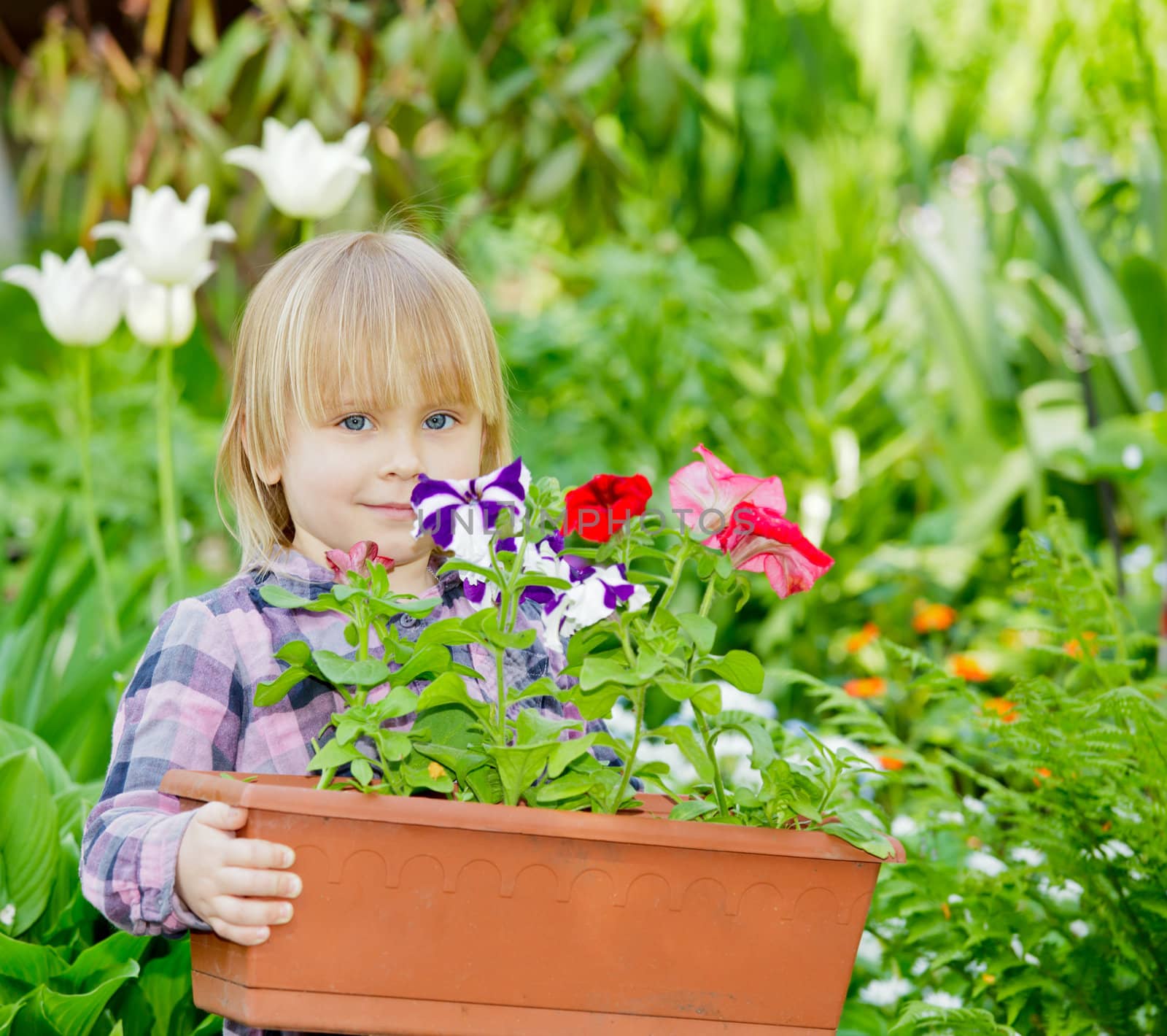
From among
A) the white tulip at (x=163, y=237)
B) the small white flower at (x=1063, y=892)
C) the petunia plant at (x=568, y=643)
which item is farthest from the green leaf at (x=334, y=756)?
the white tulip at (x=163, y=237)

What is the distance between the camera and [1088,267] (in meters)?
3.52

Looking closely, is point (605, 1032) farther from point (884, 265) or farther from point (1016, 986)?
point (884, 265)

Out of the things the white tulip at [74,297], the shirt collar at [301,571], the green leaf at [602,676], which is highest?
the white tulip at [74,297]

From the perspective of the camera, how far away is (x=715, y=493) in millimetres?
1056

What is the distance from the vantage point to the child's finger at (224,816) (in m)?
0.92

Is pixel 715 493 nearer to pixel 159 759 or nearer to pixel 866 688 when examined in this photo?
pixel 159 759

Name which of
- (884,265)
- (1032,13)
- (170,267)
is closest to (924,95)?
(1032,13)

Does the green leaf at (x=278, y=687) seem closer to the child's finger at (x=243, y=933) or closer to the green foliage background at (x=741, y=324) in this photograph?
the child's finger at (x=243, y=933)

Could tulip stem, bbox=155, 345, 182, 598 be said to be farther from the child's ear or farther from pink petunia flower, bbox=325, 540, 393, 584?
pink petunia flower, bbox=325, 540, 393, 584

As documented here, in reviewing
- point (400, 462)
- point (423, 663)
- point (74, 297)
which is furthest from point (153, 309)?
point (423, 663)

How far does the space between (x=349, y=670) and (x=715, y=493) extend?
310 mm

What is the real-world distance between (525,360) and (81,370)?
5.30 ft

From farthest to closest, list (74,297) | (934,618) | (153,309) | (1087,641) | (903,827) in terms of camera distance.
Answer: (934,618) → (153,309) → (74,297) → (903,827) → (1087,641)

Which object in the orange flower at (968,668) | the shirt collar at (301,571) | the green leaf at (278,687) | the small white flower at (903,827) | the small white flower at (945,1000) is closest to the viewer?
the green leaf at (278,687)
